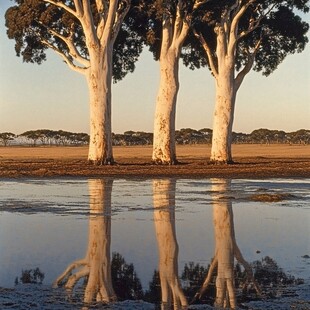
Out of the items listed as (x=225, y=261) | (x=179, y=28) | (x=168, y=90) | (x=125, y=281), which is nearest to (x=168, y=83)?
(x=168, y=90)

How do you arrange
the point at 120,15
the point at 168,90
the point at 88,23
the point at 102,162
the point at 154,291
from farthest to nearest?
the point at 168,90
the point at 120,15
the point at 102,162
the point at 88,23
the point at 154,291

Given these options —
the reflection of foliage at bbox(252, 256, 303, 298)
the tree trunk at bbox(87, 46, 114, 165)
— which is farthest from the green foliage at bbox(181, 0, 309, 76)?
the reflection of foliage at bbox(252, 256, 303, 298)

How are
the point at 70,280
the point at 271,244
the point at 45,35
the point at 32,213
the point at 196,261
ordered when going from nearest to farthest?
the point at 70,280
the point at 196,261
the point at 271,244
the point at 32,213
the point at 45,35

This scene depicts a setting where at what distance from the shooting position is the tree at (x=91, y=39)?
38406mm

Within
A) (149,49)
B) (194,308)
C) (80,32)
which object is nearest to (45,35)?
(80,32)

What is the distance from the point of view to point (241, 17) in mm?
45000

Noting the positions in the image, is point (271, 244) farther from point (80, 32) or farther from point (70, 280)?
point (80, 32)

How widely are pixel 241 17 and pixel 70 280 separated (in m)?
39.0

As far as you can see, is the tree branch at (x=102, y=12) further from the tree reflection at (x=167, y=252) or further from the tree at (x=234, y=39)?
the tree reflection at (x=167, y=252)

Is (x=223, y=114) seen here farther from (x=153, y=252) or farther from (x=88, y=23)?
(x=153, y=252)

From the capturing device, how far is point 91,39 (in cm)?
3825

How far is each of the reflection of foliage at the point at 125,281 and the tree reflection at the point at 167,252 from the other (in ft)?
0.86

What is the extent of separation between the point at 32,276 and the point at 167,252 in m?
2.27

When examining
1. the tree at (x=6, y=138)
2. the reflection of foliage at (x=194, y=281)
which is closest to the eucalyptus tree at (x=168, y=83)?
the reflection of foliage at (x=194, y=281)
